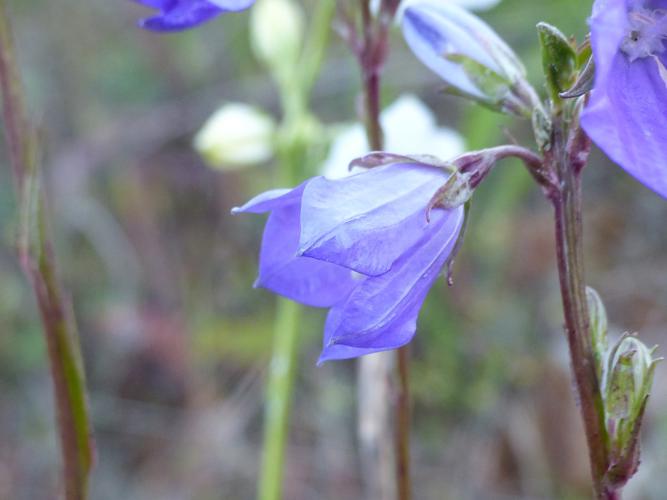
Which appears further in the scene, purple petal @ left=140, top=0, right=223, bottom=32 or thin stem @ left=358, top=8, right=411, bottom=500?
thin stem @ left=358, top=8, right=411, bottom=500

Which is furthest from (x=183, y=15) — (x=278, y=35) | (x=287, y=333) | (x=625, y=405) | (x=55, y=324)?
(x=278, y=35)

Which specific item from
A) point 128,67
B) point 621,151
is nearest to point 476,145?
point 621,151

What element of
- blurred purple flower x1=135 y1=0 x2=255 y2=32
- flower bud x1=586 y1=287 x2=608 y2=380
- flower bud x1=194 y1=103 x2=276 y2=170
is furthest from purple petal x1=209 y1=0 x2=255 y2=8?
flower bud x1=194 y1=103 x2=276 y2=170

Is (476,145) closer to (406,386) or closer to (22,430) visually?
(406,386)

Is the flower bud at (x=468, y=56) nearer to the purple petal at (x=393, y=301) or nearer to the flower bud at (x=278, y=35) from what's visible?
the purple petal at (x=393, y=301)

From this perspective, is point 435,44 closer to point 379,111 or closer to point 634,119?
point 379,111

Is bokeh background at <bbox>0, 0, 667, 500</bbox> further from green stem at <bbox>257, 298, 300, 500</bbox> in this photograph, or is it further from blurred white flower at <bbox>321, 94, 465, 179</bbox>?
green stem at <bbox>257, 298, 300, 500</bbox>

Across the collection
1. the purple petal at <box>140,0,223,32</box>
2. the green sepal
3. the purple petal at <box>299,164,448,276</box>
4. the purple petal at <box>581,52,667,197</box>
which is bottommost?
the purple petal at <box>299,164,448,276</box>

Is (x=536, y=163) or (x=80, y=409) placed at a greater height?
(x=536, y=163)
